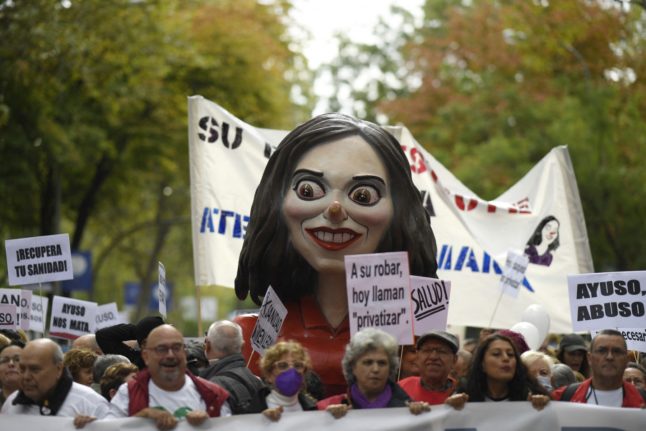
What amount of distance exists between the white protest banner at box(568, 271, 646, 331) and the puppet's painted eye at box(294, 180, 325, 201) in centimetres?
189

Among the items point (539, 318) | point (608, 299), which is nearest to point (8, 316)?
point (608, 299)

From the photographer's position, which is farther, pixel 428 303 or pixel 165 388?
pixel 428 303

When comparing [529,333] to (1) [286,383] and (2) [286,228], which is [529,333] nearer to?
(2) [286,228]

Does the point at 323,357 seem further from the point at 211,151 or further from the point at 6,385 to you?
the point at 211,151

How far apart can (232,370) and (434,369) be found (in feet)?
4.28

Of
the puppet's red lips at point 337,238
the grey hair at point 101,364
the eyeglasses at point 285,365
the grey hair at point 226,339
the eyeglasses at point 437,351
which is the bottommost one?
the eyeglasses at point 285,365

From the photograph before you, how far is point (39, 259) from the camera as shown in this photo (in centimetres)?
1233

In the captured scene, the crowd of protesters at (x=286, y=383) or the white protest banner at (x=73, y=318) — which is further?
the white protest banner at (x=73, y=318)

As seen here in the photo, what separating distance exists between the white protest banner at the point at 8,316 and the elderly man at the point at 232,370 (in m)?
1.84

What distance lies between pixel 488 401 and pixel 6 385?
9.54ft

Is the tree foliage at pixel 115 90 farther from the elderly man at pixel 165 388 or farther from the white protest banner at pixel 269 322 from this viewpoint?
the elderly man at pixel 165 388

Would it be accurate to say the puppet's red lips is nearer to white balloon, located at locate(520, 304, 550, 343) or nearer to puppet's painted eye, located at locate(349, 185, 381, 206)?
puppet's painted eye, located at locate(349, 185, 381, 206)

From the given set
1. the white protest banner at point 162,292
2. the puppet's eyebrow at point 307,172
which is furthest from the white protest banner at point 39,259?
the puppet's eyebrow at point 307,172

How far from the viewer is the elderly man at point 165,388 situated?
26.3 feet
